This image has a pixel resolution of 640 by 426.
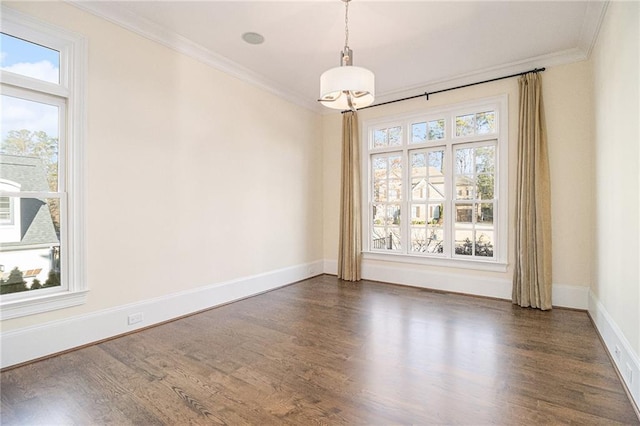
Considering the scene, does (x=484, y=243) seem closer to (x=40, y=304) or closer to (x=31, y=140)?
(x=40, y=304)

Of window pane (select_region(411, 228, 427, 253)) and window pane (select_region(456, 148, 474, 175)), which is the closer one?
window pane (select_region(456, 148, 474, 175))

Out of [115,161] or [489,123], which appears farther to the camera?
[489,123]

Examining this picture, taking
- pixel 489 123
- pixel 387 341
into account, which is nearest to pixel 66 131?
pixel 387 341

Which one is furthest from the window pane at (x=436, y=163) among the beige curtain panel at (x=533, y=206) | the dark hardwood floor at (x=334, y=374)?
the dark hardwood floor at (x=334, y=374)

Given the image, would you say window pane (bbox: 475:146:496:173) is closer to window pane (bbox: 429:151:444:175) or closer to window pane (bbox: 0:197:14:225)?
window pane (bbox: 429:151:444:175)

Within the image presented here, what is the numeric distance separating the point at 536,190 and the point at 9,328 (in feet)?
17.9

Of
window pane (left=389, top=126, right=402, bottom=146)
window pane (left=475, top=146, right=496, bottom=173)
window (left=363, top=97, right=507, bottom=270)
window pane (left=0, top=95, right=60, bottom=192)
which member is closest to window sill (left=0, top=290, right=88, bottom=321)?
window pane (left=0, top=95, right=60, bottom=192)

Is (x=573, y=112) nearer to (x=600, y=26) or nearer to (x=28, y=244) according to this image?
(x=600, y=26)

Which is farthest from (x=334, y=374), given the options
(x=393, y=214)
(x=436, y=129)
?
(x=436, y=129)

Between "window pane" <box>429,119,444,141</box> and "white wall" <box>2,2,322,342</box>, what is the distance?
7.43ft

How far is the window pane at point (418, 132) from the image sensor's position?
5.04 metres

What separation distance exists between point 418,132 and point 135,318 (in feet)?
15.0

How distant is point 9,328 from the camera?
2.50 m

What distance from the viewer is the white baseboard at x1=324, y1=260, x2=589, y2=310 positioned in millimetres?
3926
